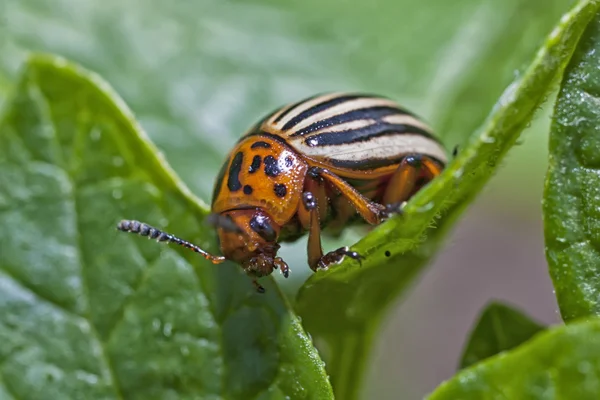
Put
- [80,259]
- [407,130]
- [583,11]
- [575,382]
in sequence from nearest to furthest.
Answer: [575,382], [583,11], [80,259], [407,130]

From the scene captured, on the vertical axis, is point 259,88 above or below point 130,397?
above

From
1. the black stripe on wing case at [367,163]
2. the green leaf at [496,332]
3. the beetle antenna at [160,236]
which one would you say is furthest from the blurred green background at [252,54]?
the green leaf at [496,332]

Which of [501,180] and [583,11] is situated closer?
[583,11]

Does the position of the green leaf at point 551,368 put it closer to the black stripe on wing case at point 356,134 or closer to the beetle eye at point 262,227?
the beetle eye at point 262,227

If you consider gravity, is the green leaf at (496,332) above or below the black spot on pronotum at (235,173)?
below

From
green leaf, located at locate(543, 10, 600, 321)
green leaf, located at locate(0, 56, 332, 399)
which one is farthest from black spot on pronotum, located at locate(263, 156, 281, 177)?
green leaf, located at locate(543, 10, 600, 321)

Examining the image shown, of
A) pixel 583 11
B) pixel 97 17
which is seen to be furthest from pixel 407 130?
pixel 97 17

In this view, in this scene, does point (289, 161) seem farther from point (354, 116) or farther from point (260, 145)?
point (354, 116)

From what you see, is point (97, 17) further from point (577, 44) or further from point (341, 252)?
point (577, 44)

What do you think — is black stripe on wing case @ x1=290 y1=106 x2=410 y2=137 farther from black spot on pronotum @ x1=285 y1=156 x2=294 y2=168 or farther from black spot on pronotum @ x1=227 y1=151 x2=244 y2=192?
black spot on pronotum @ x1=227 y1=151 x2=244 y2=192
